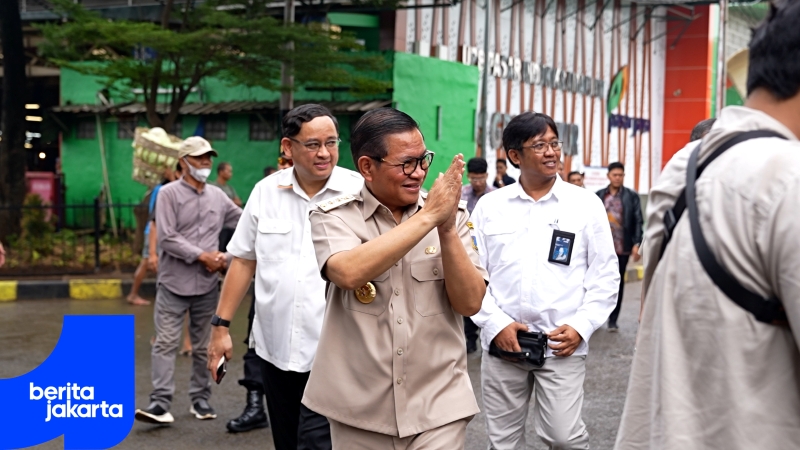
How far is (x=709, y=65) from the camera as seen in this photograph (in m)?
30.1

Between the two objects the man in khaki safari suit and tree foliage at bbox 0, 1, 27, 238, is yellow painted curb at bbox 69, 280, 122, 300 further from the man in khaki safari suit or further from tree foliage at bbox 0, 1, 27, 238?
the man in khaki safari suit

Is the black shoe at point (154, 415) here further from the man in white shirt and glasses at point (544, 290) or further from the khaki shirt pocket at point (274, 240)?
the man in white shirt and glasses at point (544, 290)

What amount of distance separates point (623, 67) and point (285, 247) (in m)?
24.9

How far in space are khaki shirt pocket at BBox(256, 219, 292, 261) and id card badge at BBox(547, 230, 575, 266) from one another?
128cm

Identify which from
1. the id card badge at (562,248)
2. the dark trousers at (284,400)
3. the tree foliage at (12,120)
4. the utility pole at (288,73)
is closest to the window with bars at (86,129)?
the tree foliage at (12,120)

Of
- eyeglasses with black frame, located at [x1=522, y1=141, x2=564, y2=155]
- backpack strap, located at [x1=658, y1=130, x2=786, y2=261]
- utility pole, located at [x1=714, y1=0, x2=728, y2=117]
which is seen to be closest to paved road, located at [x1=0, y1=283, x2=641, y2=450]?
eyeglasses with black frame, located at [x1=522, y1=141, x2=564, y2=155]

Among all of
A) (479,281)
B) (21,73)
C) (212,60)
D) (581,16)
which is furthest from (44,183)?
(479,281)

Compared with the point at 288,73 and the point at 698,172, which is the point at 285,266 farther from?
the point at 288,73

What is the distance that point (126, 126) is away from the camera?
65.9 ft

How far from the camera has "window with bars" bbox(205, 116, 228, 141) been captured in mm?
19438

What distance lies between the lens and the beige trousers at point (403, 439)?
11.3 feet

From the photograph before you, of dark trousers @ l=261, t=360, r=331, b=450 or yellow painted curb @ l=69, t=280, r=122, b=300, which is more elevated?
dark trousers @ l=261, t=360, r=331, b=450

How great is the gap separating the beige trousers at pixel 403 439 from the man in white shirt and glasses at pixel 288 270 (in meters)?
1.40

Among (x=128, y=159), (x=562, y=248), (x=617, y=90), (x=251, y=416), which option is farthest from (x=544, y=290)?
(x=617, y=90)
